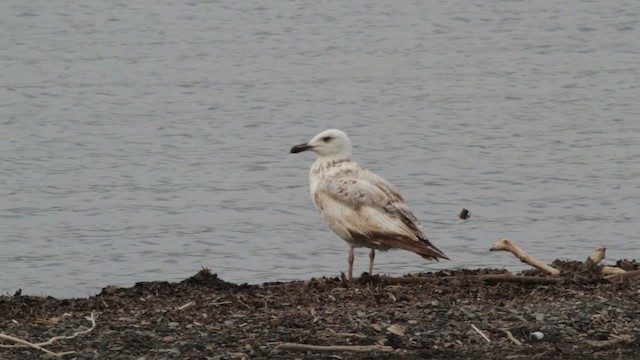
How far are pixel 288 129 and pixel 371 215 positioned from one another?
8.98 metres

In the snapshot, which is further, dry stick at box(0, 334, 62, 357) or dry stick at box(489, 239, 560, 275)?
dry stick at box(489, 239, 560, 275)

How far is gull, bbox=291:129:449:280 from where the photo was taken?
10445mm

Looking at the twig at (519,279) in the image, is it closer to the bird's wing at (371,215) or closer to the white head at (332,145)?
the bird's wing at (371,215)

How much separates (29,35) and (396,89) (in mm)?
7713

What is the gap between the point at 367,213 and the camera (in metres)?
10.5

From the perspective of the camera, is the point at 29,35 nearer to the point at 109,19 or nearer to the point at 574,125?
the point at 109,19

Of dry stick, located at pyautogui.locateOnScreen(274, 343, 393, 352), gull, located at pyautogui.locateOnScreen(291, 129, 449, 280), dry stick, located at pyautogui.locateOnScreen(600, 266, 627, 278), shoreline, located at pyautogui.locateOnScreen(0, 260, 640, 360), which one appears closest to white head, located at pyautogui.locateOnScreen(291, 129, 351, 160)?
gull, located at pyautogui.locateOnScreen(291, 129, 449, 280)

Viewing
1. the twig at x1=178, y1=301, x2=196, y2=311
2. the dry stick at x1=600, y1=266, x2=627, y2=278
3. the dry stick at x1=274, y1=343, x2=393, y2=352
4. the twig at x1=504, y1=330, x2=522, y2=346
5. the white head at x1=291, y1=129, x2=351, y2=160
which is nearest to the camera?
the dry stick at x1=274, y1=343, x2=393, y2=352

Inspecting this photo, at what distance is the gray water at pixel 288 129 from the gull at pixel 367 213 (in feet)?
7.36

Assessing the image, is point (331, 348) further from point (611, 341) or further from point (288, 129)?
point (288, 129)

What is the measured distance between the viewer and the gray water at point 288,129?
14.1 metres

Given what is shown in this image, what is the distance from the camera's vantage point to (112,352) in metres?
8.17

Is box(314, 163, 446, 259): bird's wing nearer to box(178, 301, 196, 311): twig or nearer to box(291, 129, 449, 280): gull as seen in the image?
box(291, 129, 449, 280): gull

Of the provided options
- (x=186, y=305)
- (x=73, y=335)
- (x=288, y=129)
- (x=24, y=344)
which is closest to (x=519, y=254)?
(x=186, y=305)
